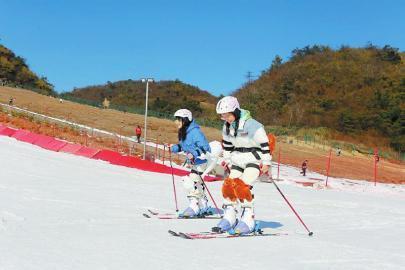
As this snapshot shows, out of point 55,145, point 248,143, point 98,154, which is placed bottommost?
point 98,154

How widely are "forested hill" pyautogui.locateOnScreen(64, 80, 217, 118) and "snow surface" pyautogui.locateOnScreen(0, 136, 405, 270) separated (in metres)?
100

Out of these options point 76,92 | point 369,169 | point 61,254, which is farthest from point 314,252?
point 76,92

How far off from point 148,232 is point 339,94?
89.9 metres

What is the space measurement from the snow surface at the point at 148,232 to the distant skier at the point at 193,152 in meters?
0.58

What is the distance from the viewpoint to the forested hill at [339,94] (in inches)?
3201

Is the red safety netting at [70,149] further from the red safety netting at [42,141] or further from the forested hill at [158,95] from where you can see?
the forested hill at [158,95]

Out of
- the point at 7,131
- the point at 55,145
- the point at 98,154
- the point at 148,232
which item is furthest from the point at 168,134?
the point at 148,232

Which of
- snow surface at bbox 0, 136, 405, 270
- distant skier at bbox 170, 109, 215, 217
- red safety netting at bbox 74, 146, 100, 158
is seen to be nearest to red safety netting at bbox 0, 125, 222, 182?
red safety netting at bbox 74, 146, 100, 158

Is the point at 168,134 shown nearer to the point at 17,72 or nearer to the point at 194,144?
the point at 194,144

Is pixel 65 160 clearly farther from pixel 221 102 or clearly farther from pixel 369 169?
pixel 369 169

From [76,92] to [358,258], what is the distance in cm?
17799

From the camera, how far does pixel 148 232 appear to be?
7.52 m

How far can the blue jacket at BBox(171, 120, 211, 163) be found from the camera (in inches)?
380

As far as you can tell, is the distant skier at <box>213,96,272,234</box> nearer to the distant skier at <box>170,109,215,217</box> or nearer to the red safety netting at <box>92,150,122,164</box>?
the distant skier at <box>170,109,215,217</box>
